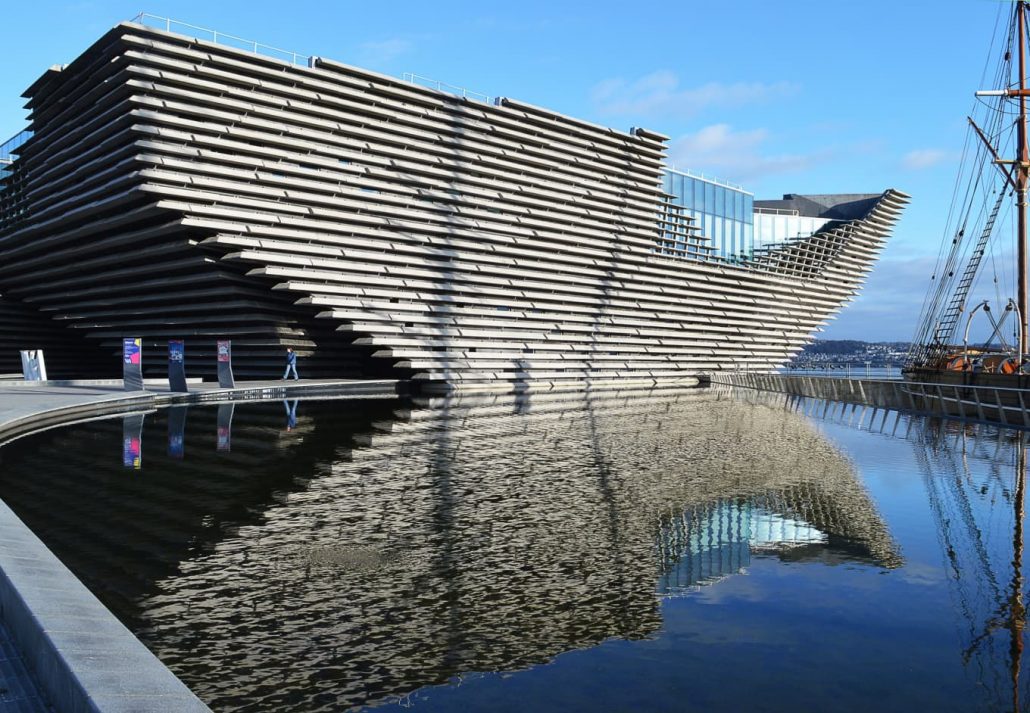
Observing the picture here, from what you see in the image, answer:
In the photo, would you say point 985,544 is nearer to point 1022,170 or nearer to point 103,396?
point 103,396

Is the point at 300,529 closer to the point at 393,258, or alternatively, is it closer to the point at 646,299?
the point at 393,258

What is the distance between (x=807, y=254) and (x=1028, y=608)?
187ft

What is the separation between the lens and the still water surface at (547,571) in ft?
15.7

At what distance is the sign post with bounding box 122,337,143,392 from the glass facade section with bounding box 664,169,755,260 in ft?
112

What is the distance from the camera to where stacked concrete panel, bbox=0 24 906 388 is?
31.1 meters

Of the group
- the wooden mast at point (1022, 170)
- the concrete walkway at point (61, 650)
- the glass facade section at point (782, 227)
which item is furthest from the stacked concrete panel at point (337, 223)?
the concrete walkway at point (61, 650)

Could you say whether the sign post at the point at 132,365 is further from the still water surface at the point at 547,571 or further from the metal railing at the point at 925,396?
the metal railing at the point at 925,396

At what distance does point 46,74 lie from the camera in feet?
121

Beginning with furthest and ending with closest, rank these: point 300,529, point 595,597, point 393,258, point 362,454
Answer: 1. point 393,258
2. point 362,454
3. point 300,529
4. point 595,597

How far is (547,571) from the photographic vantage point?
23.2 ft

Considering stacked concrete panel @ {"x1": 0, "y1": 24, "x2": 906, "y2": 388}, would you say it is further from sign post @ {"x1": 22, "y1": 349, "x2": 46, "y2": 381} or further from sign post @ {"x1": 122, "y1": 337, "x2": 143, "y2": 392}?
sign post @ {"x1": 122, "y1": 337, "x2": 143, "y2": 392}

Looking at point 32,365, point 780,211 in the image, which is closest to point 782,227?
point 780,211

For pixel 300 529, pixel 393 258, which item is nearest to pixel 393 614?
pixel 300 529

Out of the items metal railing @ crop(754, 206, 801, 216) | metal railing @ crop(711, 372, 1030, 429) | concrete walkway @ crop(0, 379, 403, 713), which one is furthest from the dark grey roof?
concrete walkway @ crop(0, 379, 403, 713)
